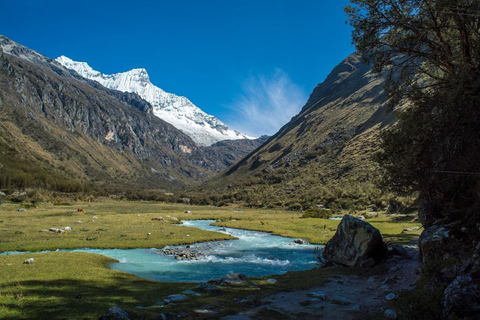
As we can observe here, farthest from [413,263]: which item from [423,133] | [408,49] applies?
[408,49]

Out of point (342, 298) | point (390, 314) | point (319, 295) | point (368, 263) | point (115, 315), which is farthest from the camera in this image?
point (368, 263)

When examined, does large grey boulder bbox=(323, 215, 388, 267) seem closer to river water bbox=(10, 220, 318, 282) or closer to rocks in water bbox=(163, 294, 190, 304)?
river water bbox=(10, 220, 318, 282)

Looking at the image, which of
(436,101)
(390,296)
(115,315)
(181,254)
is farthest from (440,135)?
(181,254)

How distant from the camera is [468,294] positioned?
9242 mm

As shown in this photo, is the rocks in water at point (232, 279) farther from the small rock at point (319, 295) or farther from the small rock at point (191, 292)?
the small rock at point (319, 295)

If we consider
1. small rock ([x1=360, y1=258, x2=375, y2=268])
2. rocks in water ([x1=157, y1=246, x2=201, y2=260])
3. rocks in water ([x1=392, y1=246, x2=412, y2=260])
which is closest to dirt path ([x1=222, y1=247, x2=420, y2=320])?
small rock ([x1=360, y1=258, x2=375, y2=268])

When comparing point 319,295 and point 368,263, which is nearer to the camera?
point 319,295

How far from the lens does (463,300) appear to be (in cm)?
920

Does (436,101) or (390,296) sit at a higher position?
(436,101)

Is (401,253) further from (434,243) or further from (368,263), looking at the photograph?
(434,243)

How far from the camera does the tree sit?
13680 mm

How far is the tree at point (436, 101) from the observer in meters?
13.7

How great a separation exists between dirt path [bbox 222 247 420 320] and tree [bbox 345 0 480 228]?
497 centimetres

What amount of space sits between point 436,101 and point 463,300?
1060cm
